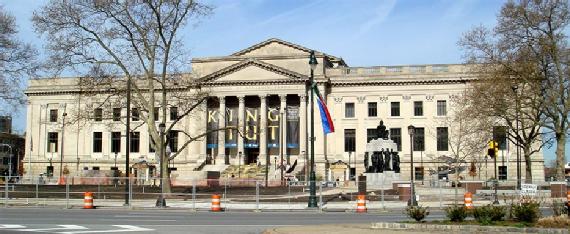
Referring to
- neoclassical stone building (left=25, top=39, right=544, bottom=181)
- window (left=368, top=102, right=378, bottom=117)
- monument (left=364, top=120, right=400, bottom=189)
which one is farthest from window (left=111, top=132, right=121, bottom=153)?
monument (left=364, top=120, right=400, bottom=189)

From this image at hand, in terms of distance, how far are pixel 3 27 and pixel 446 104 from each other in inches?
2354

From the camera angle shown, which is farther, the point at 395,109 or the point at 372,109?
the point at 372,109

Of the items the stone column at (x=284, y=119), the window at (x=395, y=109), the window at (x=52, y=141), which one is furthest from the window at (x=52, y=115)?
the window at (x=395, y=109)

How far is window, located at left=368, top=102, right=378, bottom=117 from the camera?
3659 inches

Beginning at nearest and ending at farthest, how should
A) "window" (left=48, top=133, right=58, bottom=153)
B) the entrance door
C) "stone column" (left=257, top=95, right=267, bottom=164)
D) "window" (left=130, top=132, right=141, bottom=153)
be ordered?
1. "stone column" (left=257, top=95, right=267, bottom=164)
2. the entrance door
3. "window" (left=130, top=132, right=141, bottom=153)
4. "window" (left=48, top=133, right=58, bottom=153)

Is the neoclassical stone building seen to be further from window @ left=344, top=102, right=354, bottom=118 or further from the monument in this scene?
the monument

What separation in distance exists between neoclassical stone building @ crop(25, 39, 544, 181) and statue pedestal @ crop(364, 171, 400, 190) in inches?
1392

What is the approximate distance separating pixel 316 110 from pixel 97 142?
32591 mm

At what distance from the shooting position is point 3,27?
149 feet

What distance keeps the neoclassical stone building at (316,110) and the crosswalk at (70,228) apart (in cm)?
6739

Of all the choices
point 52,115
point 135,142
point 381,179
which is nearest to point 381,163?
point 381,179

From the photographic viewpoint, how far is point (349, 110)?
308 feet

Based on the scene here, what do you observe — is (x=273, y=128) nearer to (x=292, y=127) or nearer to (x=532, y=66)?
(x=292, y=127)

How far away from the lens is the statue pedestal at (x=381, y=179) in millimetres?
51344
